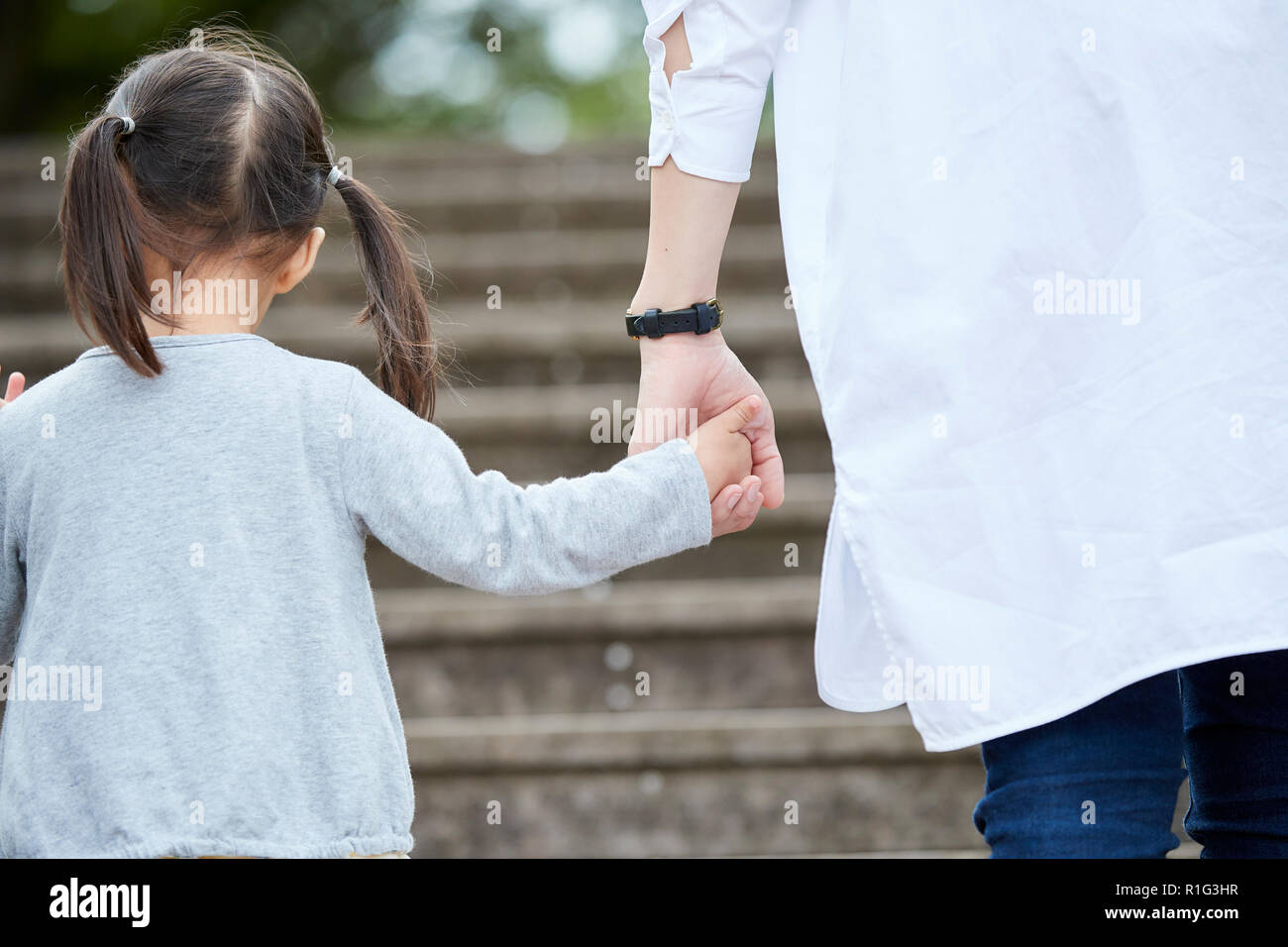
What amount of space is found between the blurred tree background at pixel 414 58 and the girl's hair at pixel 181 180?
532cm

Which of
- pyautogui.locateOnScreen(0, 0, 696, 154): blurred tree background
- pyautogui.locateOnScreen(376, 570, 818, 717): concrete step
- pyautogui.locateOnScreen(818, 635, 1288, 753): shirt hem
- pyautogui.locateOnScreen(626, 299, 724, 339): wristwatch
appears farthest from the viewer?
pyautogui.locateOnScreen(0, 0, 696, 154): blurred tree background

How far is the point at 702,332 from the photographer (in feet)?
3.40

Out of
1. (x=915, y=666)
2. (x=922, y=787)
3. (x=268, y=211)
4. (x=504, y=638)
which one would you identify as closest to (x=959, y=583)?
(x=915, y=666)

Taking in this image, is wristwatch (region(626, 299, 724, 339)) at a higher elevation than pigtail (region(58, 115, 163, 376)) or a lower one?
lower

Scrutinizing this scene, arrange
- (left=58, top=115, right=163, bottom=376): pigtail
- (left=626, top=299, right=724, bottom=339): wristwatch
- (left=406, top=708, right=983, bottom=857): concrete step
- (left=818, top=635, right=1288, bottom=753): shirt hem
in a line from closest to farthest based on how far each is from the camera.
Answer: (left=818, top=635, right=1288, bottom=753): shirt hem → (left=58, top=115, right=163, bottom=376): pigtail → (left=626, top=299, right=724, bottom=339): wristwatch → (left=406, top=708, right=983, bottom=857): concrete step

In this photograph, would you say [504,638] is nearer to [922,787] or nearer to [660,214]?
[922,787]

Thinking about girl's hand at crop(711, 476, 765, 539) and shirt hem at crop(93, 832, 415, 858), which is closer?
shirt hem at crop(93, 832, 415, 858)

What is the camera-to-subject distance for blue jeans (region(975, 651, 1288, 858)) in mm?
852

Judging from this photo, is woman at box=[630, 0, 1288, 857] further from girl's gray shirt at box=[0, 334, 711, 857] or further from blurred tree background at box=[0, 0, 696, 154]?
blurred tree background at box=[0, 0, 696, 154]

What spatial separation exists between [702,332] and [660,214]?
3.9 inches

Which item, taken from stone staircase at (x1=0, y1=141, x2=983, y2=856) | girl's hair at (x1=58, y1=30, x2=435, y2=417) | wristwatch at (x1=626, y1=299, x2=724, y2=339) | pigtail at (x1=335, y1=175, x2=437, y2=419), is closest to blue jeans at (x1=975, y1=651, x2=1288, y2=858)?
wristwatch at (x1=626, y1=299, x2=724, y2=339)

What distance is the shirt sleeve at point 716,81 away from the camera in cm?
96

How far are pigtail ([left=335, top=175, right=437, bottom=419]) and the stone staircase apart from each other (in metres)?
0.87
